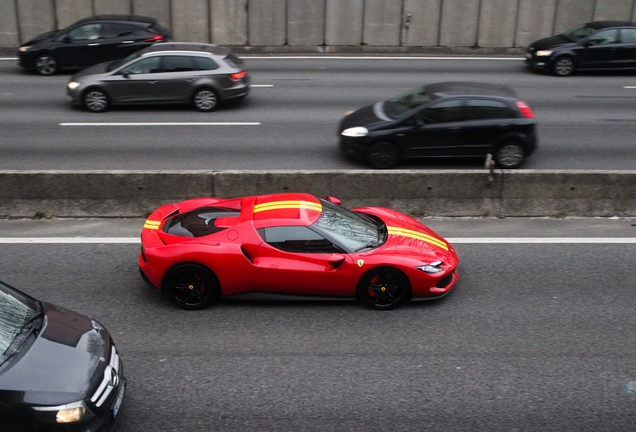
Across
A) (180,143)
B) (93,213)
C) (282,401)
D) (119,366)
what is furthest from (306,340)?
(180,143)

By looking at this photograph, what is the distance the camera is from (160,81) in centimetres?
1589

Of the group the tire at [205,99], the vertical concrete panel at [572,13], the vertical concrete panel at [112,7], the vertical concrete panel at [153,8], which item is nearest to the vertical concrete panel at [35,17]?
the vertical concrete panel at [112,7]

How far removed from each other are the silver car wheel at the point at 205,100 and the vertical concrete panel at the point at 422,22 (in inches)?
413

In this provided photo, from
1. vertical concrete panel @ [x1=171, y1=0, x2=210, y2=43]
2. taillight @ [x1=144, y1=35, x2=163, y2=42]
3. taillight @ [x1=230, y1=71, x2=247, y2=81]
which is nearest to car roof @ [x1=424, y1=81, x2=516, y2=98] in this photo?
taillight @ [x1=230, y1=71, x2=247, y2=81]

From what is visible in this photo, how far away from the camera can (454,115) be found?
40.8 ft

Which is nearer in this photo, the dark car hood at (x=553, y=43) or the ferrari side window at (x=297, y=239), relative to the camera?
the ferrari side window at (x=297, y=239)

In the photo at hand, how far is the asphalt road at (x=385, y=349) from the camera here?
241 inches

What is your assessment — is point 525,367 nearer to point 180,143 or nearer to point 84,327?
point 84,327

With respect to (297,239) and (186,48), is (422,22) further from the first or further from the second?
(297,239)

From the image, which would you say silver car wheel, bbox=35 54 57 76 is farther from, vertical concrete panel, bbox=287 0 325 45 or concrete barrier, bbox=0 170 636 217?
concrete barrier, bbox=0 170 636 217

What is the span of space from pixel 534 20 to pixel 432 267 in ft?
63.2

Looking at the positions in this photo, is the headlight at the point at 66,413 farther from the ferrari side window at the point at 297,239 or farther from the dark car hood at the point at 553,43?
the dark car hood at the point at 553,43

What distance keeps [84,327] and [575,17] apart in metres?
23.4

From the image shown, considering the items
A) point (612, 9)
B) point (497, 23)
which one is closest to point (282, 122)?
point (497, 23)
